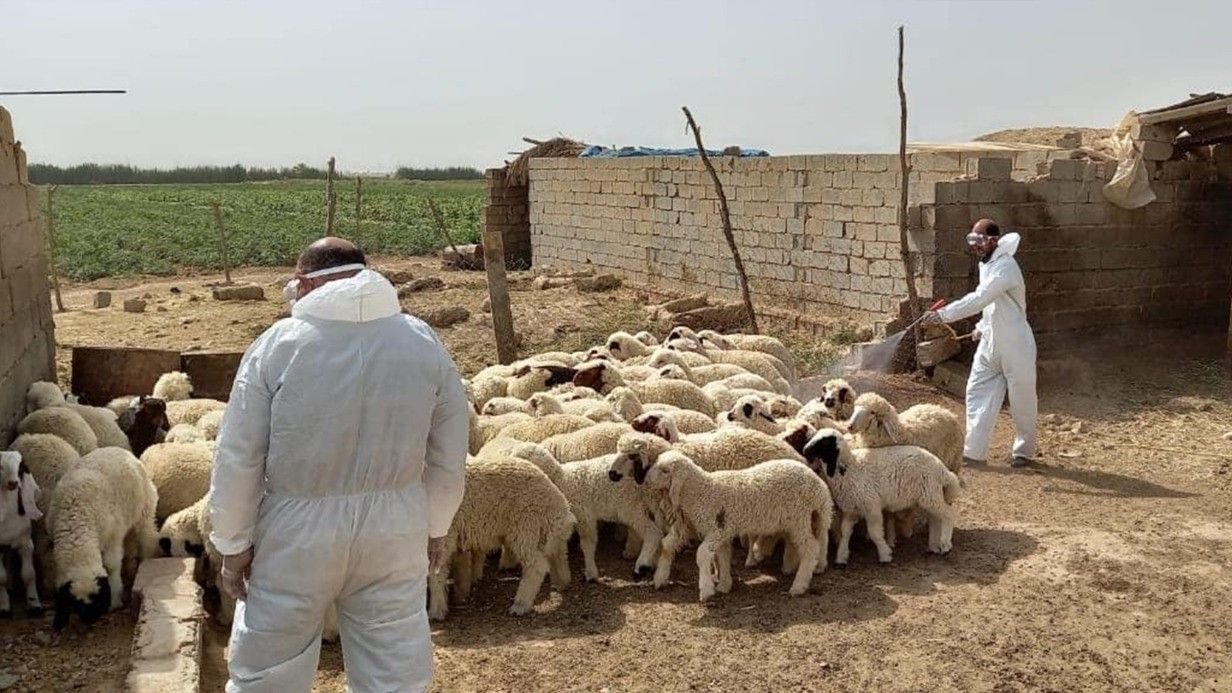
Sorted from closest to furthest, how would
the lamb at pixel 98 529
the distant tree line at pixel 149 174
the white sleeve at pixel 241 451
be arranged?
1. the white sleeve at pixel 241 451
2. the lamb at pixel 98 529
3. the distant tree line at pixel 149 174

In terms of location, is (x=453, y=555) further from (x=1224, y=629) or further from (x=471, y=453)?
(x=1224, y=629)

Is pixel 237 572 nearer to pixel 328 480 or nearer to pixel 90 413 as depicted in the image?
pixel 328 480

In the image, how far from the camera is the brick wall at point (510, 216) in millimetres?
24422

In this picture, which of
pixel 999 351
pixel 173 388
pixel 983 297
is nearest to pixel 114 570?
pixel 173 388

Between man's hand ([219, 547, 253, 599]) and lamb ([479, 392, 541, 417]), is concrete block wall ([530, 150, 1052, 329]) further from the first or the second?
man's hand ([219, 547, 253, 599])

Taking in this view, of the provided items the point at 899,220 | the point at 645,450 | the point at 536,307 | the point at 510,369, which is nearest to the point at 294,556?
the point at 645,450

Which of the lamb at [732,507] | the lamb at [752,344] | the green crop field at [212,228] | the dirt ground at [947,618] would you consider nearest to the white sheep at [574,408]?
the dirt ground at [947,618]

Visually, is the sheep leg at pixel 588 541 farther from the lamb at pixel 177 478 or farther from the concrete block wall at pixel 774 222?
the concrete block wall at pixel 774 222

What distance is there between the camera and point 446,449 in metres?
3.94

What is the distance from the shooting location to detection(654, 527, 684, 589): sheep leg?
6.33 meters

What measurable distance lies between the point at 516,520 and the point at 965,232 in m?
7.62

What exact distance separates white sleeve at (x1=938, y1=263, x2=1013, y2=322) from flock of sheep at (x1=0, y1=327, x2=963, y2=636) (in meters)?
1.62

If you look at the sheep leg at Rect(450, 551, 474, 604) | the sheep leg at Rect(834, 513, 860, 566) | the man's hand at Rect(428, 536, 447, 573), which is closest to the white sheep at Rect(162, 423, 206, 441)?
the sheep leg at Rect(450, 551, 474, 604)

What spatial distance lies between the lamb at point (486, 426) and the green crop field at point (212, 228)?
45.2ft
